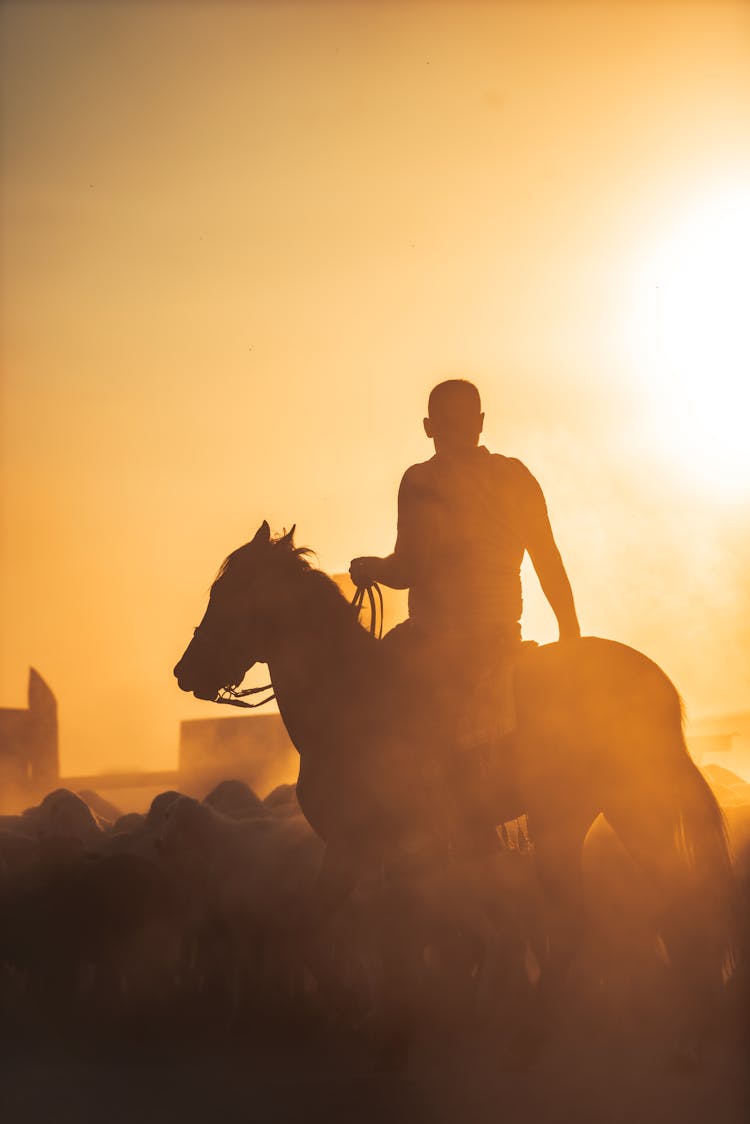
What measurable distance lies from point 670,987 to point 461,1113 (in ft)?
6.62

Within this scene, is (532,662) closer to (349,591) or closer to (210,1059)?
(349,591)

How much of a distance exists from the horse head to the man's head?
1008 mm

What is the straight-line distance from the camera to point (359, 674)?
7.45 meters

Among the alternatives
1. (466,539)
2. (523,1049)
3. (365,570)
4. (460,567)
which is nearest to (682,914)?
(523,1049)

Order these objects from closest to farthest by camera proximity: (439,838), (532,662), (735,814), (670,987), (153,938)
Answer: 1. (532,662)
2. (439,838)
3. (670,987)
4. (735,814)
5. (153,938)

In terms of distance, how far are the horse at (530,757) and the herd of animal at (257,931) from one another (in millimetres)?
763

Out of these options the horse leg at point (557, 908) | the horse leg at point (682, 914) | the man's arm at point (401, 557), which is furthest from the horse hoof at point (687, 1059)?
the man's arm at point (401, 557)

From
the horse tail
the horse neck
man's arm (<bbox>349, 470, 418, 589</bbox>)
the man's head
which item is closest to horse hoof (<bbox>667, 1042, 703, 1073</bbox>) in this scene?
the horse tail

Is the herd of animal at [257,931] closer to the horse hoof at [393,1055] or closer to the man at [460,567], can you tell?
the horse hoof at [393,1055]

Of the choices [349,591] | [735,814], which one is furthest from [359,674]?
[735,814]

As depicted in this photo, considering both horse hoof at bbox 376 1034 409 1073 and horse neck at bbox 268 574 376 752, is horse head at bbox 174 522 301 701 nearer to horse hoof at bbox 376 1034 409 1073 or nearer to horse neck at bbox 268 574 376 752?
horse neck at bbox 268 574 376 752

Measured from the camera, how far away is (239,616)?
7570 mm

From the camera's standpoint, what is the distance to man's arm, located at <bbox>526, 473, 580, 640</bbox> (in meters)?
7.29

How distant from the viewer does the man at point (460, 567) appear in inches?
279
